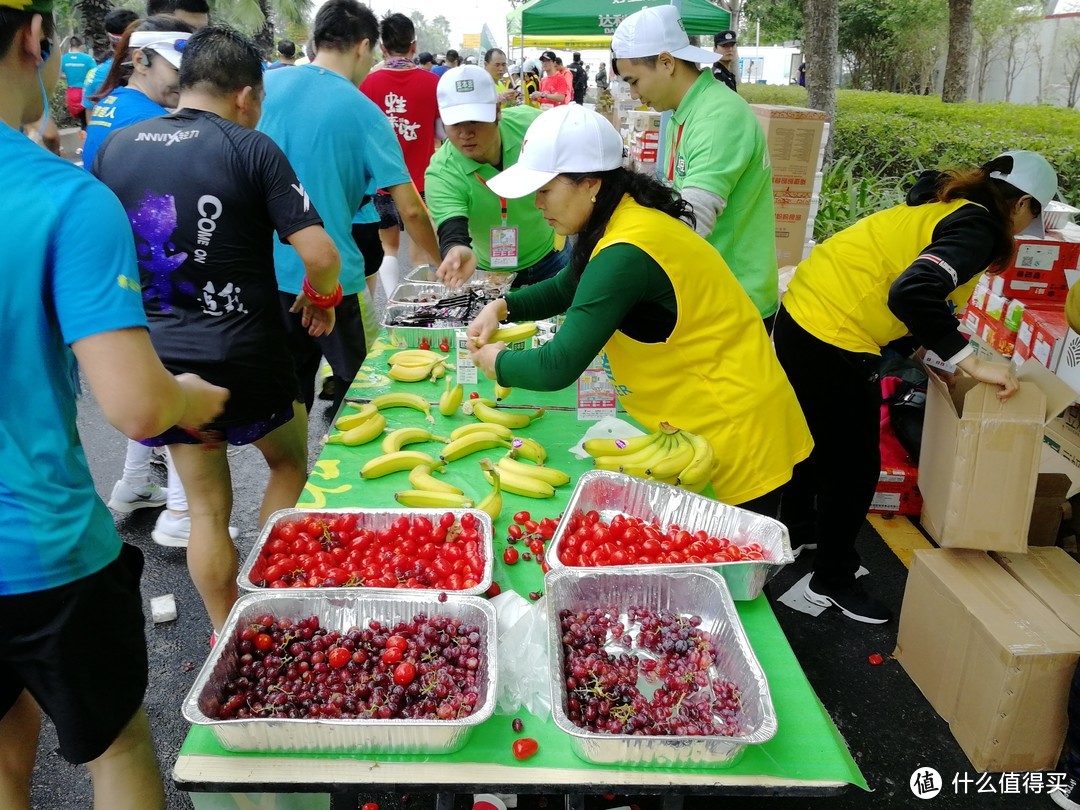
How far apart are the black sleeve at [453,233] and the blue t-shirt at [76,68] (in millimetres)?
6558

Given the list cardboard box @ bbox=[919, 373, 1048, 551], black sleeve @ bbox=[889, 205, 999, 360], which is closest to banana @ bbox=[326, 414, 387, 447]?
black sleeve @ bbox=[889, 205, 999, 360]

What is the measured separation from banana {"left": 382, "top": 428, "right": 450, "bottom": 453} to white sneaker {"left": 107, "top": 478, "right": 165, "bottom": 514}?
6.61 ft

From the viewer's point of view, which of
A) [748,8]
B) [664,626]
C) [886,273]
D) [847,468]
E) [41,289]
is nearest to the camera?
[41,289]

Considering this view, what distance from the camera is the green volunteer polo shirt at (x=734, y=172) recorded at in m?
3.20

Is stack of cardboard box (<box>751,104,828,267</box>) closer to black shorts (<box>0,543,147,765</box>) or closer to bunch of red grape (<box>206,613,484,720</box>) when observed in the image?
bunch of red grape (<box>206,613,484,720</box>)

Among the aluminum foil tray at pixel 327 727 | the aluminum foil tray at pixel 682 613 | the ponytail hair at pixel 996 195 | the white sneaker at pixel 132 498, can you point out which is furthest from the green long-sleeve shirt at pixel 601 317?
the white sneaker at pixel 132 498

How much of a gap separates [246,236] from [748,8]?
92.5 feet

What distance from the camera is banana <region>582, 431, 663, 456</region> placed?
2.58 meters

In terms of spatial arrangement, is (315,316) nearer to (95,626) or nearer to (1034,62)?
(95,626)

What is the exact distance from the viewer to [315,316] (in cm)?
325

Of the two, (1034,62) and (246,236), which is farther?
(1034,62)

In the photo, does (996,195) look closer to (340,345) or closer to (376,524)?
(376,524)

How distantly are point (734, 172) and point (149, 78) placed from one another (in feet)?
8.76

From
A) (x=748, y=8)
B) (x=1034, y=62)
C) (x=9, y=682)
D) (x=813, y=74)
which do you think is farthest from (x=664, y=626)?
(x=748, y=8)
